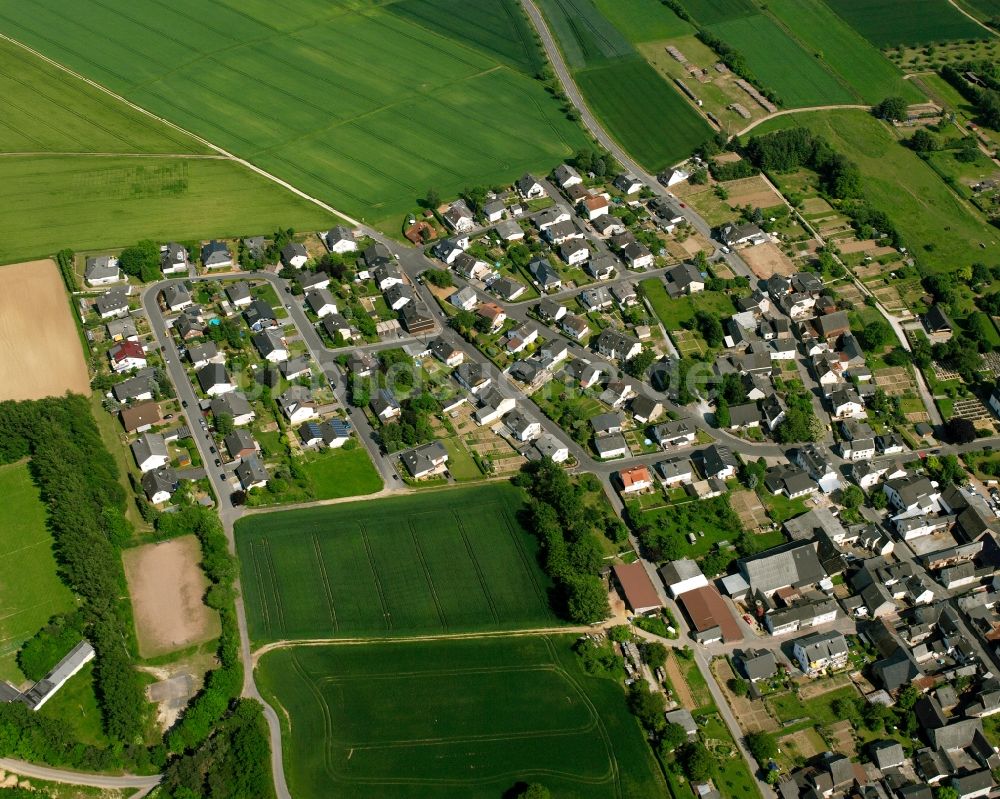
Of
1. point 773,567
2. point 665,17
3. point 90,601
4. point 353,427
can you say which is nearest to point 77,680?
point 90,601

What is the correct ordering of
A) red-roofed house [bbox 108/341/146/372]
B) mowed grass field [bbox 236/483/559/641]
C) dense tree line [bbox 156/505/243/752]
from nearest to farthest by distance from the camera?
dense tree line [bbox 156/505/243/752] → mowed grass field [bbox 236/483/559/641] → red-roofed house [bbox 108/341/146/372]

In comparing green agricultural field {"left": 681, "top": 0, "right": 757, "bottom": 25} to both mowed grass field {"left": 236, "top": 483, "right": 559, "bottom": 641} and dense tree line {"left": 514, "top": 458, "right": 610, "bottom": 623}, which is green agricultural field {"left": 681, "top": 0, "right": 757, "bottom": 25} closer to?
dense tree line {"left": 514, "top": 458, "right": 610, "bottom": 623}

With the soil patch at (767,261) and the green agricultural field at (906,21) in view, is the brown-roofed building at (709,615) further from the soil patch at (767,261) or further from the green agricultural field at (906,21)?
the green agricultural field at (906,21)

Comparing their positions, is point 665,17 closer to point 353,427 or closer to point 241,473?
point 353,427

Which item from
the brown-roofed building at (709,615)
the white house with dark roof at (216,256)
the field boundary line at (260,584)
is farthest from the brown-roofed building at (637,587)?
the white house with dark roof at (216,256)

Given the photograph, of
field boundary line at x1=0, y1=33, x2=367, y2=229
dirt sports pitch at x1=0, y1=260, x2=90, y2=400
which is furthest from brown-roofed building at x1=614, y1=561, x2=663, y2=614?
field boundary line at x1=0, y1=33, x2=367, y2=229

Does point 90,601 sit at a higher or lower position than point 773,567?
lower
